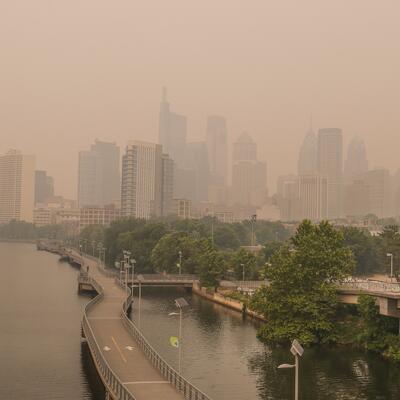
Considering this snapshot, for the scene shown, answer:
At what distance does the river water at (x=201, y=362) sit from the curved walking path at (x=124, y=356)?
8.46ft

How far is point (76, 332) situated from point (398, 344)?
34076 mm

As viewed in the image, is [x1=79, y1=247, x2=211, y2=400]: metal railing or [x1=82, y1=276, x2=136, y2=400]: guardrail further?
[x1=82, y1=276, x2=136, y2=400]: guardrail

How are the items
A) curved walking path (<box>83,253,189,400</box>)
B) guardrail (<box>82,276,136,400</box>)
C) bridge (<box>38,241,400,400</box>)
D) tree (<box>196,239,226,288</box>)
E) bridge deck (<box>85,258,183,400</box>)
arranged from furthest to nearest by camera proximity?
tree (<box>196,239,226,288</box>) → bridge deck (<box>85,258,183,400</box>) → curved walking path (<box>83,253,189,400</box>) → bridge (<box>38,241,400,400</box>) → guardrail (<box>82,276,136,400</box>)

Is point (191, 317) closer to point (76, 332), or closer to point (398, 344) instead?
point (76, 332)

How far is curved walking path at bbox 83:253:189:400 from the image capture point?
41500 millimetres

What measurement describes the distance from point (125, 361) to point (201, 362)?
32.7 feet

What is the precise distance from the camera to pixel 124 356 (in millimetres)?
51094

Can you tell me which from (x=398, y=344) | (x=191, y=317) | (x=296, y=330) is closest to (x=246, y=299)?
(x=191, y=317)

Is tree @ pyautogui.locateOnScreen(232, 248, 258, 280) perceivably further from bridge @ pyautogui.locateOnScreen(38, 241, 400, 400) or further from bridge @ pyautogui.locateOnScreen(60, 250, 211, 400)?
bridge @ pyautogui.locateOnScreen(60, 250, 211, 400)

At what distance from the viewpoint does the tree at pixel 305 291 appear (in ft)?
208

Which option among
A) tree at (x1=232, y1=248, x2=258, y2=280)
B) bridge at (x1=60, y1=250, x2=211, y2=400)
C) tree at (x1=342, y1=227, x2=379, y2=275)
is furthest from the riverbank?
tree at (x1=342, y1=227, x2=379, y2=275)

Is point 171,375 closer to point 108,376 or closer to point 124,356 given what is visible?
point 108,376

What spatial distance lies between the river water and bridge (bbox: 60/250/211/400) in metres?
2.55

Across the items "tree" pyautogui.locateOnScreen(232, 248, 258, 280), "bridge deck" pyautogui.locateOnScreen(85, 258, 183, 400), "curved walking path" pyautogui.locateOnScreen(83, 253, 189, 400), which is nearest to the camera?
"curved walking path" pyautogui.locateOnScreen(83, 253, 189, 400)
